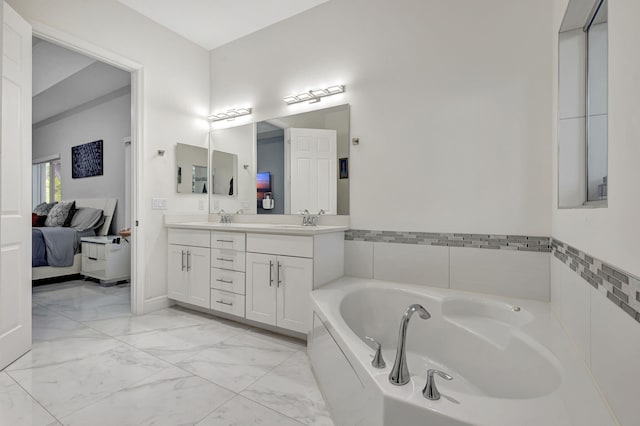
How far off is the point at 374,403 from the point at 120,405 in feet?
4.32

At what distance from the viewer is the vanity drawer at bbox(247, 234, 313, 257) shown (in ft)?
7.02

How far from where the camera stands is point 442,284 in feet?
7.06

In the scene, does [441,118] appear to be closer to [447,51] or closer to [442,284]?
[447,51]

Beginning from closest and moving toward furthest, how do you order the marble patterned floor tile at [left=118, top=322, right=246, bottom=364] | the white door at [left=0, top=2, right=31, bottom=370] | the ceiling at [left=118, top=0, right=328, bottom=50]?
the white door at [left=0, top=2, right=31, bottom=370]
the marble patterned floor tile at [left=118, top=322, right=246, bottom=364]
the ceiling at [left=118, top=0, right=328, bottom=50]

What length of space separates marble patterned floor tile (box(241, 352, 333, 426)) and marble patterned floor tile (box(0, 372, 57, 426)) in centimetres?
90

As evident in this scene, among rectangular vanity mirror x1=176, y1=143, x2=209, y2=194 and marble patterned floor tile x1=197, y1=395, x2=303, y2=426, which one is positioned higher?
rectangular vanity mirror x1=176, y1=143, x2=209, y2=194

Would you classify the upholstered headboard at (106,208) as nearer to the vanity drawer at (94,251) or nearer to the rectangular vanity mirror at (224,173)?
the vanity drawer at (94,251)

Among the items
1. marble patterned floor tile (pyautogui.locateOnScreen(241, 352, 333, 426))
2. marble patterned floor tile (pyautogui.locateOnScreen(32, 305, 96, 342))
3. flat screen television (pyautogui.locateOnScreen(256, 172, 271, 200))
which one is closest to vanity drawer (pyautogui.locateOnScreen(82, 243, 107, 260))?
marble patterned floor tile (pyautogui.locateOnScreen(32, 305, 96, 342))

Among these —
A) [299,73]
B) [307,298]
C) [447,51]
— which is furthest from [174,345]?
[447,51]

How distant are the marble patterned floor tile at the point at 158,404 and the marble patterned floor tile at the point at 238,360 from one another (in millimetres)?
81

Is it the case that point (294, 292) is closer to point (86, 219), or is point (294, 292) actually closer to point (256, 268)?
point (256, 268)

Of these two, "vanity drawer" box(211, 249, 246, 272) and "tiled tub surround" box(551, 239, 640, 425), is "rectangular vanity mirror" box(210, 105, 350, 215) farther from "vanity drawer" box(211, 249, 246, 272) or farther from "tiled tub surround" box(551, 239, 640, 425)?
"tiled tub surround" box(551, 239, 640, 425)

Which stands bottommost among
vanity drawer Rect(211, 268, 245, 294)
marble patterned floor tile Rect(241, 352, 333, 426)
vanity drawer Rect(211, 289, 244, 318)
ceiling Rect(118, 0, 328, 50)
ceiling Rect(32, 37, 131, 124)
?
marble patterned floor tile Rect(241, 352, 333, 426)

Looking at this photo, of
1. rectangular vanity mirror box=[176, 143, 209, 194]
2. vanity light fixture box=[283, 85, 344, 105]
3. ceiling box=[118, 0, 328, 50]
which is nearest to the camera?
vanity light fixture box=[283, 85, 344, 105]
